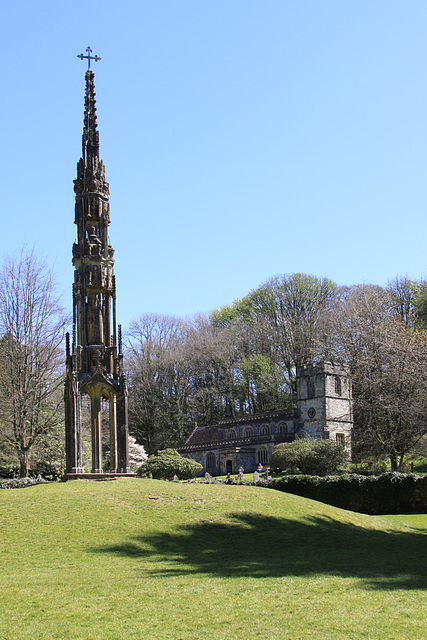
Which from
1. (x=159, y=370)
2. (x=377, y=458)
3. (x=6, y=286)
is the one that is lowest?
(x=377, y=458)

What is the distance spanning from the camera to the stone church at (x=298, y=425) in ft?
167

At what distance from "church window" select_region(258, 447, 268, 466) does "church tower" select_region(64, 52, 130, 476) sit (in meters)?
30.7

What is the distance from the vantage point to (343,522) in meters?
20.1

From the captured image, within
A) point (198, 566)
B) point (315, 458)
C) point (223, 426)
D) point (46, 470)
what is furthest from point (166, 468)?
point (223, 426)

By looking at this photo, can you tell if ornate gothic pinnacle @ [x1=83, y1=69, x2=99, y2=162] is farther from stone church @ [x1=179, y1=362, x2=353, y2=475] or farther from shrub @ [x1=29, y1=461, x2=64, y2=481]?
stone church @ [x1=179, y1=362, x2=353, y2=475]

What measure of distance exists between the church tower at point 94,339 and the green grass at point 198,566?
6.42 feet

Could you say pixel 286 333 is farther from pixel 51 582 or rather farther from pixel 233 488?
pixel 51 582

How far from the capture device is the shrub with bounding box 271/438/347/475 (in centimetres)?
4078

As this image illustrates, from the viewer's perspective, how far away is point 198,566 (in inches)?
496

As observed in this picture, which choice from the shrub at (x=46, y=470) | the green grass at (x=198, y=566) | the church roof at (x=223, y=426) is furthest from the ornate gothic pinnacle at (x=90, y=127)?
the church roof at (x=223, y=426)

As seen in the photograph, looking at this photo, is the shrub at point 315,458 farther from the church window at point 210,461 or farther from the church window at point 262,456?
the church window at point 210,461

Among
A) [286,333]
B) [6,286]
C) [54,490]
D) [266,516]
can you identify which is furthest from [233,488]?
[286,333]

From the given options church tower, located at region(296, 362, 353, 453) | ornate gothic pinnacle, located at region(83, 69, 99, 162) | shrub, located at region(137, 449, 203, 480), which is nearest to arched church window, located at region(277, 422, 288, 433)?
church tower, located at region(296, 362, 353, 453)

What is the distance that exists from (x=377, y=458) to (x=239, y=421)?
18374 millimetres
